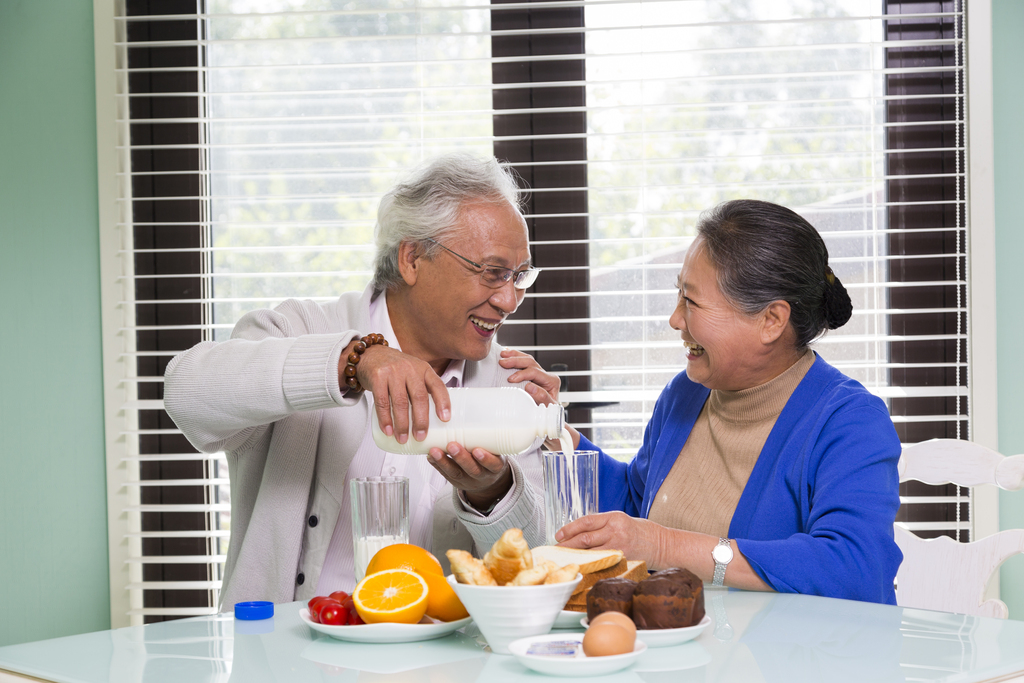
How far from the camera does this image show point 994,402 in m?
2.16

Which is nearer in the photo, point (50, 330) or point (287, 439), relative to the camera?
point (287, 439)

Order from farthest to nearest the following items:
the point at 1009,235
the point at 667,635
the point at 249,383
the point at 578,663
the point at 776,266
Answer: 1. the point at 1009,235
2. the point at 776,266
3. the point at 249,383
4. the point at 667,635
5. the point at 578,663

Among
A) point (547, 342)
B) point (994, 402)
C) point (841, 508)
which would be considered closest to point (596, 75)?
point (547, 342)

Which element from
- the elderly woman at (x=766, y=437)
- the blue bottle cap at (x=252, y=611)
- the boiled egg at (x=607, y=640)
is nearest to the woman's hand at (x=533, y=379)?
the elderly woman at (x=766, y=437)

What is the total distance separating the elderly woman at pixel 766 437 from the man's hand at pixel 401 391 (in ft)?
1.04

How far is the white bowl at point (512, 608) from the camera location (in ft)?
2.79

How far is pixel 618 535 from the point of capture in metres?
1.17

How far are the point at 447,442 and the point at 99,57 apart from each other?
66.8 inches

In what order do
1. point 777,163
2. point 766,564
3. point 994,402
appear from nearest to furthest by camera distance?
point 766,564, point 994,402, point 777,163

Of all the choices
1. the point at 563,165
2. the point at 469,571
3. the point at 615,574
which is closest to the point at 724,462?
the point at 615,574

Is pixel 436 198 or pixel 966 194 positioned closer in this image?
pixel 436 198

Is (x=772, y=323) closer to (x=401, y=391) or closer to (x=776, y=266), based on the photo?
(x=776, y=266)

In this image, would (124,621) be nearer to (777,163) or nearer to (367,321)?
(367,321)

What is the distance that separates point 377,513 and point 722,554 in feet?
1.55
